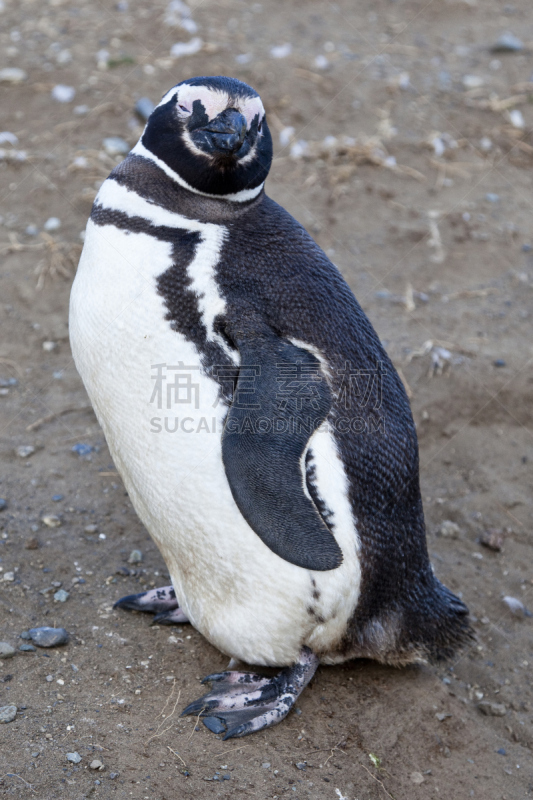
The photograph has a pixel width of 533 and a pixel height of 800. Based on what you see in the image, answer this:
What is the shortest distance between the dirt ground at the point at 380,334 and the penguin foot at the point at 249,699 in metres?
0.04

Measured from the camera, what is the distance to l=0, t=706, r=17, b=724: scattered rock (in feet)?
5.84

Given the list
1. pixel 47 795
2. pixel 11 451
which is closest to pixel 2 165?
pixel 11 451

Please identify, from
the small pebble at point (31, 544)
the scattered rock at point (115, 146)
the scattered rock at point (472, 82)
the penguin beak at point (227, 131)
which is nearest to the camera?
the penguin beak at point (227, 131)

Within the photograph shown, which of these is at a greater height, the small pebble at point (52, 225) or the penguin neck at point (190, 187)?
the penguin neck at point (190, 187)

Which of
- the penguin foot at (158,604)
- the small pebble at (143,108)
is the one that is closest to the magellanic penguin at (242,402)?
the penguin foot at (158,604)

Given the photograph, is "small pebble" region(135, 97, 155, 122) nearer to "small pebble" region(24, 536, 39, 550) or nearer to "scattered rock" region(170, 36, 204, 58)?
"scattered rock" region(170, 36, 204, 58)

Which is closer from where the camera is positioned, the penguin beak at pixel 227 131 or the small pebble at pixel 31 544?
the penguin beak at pixel 227 131

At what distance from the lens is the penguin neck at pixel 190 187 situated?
1926 mm

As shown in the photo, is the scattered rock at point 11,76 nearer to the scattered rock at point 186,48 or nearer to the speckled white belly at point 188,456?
the scattered rock at point 186,48

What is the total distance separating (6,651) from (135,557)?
0.59m

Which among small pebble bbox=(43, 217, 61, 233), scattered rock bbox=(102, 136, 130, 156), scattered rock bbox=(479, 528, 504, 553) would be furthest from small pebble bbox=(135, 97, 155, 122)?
scattered rock bbox=(479, 528, 504, 553)

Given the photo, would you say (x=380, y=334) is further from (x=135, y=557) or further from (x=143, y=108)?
(x=143, y=108)

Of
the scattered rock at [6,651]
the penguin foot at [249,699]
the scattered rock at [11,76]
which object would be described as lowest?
the penguin foot at [249,699]

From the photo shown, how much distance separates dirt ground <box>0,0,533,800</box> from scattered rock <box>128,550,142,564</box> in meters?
0.02
